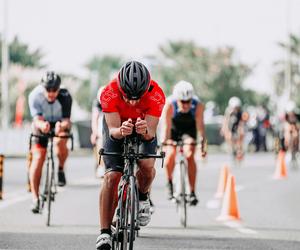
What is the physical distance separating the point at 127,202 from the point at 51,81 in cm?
472

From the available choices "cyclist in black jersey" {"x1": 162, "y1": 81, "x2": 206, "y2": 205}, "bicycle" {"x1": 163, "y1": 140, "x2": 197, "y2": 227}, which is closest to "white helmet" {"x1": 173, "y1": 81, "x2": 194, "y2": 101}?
"cyclist in black jersey" {"x1": 162, "y1": 81, "x2": 206, "y2": 205}

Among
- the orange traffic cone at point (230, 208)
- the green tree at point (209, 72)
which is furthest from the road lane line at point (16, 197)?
A: the green tree at point (209, 72)

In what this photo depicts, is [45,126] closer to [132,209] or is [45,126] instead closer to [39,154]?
[39,154]

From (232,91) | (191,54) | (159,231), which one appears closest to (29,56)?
(191,54)

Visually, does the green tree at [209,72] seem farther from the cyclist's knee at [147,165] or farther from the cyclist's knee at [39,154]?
the cyclist's knee at [147,165]

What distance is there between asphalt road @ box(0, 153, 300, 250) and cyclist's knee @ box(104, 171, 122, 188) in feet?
5.68

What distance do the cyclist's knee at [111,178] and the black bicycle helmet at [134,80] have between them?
665 mm

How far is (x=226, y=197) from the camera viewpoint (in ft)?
47.3

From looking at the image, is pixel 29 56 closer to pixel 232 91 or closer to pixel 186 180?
pixel 232 91

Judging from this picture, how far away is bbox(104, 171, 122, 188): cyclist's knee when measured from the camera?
30.0 feet

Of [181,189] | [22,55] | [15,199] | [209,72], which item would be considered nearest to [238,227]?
[181,189]

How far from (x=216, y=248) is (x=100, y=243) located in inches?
89.7

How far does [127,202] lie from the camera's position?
8.80m

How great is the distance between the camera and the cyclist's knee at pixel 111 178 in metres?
9.14
